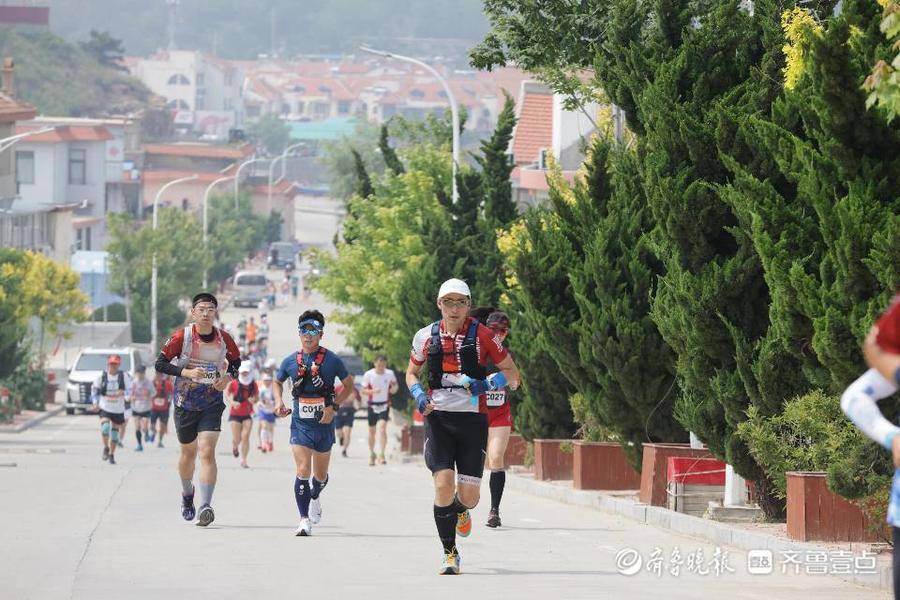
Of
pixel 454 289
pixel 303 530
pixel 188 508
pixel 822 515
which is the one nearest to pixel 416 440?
pixel 188 508

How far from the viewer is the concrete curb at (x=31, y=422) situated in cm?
4716

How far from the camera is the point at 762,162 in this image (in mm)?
16328

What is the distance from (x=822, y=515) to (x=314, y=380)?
4.13 metres

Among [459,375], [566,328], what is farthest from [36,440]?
[459,375]

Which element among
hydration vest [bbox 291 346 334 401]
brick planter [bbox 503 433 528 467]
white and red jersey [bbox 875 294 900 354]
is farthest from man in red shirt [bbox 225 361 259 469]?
white and red jersey [bbox 875 294 900 354]

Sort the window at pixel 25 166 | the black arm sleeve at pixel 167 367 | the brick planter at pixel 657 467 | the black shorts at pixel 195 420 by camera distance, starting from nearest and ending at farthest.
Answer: the black arm sleeve at pixel 167 367 < the black shorts at pixel 195 420 < the brick planter at pixel 657 467 < the window at pixel 25 166

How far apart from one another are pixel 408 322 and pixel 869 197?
24832 millimetres

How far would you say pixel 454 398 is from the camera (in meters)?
13.4

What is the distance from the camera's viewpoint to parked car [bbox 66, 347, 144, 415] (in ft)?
183

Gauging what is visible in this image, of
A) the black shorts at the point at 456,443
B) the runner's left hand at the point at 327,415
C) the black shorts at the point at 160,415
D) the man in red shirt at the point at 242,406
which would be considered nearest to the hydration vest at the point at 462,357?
the black shorts at the point at 456,443

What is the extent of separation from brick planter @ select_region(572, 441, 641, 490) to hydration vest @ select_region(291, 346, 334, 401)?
6.06 meters

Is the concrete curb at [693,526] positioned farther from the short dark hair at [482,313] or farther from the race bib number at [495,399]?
the short dark hair at [482,313]

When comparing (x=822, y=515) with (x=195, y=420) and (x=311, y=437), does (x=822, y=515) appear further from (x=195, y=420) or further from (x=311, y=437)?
(x=195, y=420)

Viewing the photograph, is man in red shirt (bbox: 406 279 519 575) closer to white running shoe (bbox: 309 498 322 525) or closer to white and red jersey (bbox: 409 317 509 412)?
white and red jersey (bbox: 409 317 509 412)
